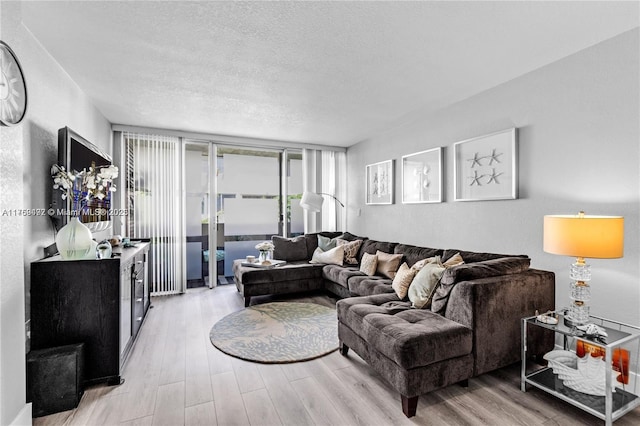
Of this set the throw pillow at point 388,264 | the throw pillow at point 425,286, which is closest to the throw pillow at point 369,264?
the throw pillow at point 388,264

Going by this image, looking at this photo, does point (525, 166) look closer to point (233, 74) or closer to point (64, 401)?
point (233, 74)

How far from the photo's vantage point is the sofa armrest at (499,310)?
2139 millimetres

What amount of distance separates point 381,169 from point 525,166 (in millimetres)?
2291

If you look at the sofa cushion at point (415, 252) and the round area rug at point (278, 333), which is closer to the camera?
the round area rug at point (278, 333)

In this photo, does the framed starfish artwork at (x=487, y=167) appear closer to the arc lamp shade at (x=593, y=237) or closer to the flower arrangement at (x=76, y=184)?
the arc lamp shade at (x=593, y=237)

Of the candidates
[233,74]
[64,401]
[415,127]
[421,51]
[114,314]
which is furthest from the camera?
[415,127]

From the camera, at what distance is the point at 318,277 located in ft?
14.8

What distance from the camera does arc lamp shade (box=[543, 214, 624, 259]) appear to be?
1932 millimetres

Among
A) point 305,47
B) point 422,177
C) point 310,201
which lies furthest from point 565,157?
point 310,201

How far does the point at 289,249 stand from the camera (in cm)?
504

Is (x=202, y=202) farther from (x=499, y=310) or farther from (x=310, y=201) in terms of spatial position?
(x=499, y=310)

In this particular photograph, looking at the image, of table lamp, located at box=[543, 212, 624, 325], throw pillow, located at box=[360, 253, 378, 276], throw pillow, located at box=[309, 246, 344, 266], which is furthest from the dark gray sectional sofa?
throw pillow, located at box=[309, 246, 344, 266]

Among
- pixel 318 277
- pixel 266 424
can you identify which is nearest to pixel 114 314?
pixel 266 424

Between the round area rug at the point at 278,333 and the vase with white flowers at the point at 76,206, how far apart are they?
4.56ft
